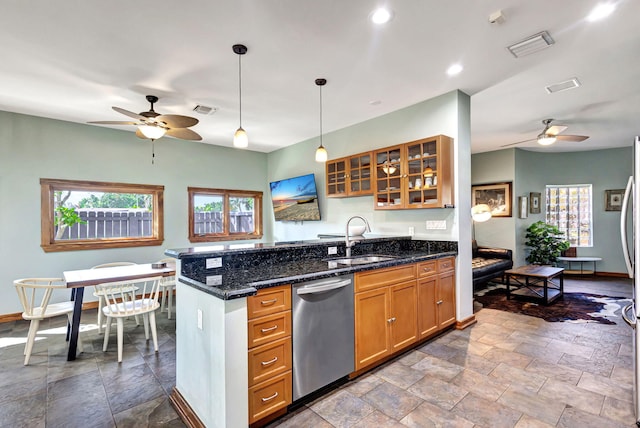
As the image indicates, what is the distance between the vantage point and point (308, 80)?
3373mm

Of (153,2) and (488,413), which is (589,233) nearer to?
(488,413)

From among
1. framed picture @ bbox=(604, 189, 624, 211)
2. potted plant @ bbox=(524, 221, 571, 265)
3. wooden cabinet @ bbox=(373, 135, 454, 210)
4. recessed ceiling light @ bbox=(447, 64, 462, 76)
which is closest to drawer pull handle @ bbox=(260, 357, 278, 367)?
wooden cabinet @ bbox=(373, 135, 454, 210)

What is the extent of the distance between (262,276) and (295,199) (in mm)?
3959

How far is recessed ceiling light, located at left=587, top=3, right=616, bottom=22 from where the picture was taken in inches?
87.4

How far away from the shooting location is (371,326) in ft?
8.73

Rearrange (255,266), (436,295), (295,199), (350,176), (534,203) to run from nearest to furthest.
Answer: (255,266) < (436,295) < (350,176) < (295,199) < (534,203)

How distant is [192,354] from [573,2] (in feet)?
11.6

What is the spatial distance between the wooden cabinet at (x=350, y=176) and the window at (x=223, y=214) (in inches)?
95.1

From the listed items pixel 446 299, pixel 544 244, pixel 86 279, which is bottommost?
pixel 446 299

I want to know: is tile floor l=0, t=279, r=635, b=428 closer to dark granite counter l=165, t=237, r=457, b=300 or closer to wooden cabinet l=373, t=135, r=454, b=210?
dark granite counter l=165, t=237, r=457, b=300

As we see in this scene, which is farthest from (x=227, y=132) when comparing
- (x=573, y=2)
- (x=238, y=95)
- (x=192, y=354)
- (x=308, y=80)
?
(x=573, y=2)

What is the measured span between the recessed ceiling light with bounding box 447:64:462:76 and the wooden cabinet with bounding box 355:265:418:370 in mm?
2006

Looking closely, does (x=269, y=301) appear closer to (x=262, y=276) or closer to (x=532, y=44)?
(x=262, y=276)

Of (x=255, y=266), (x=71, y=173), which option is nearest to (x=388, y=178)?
(x=255, y=266)
